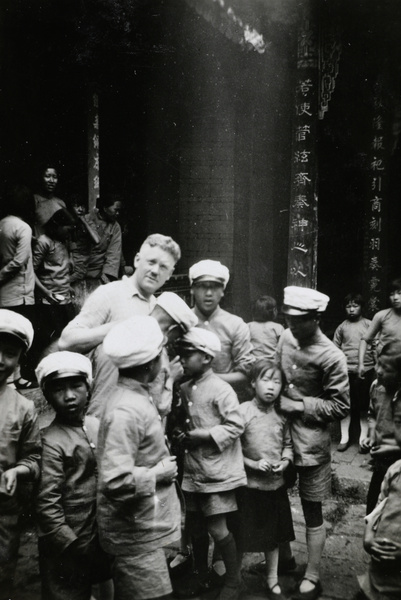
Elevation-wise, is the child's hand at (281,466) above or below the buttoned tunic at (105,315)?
below

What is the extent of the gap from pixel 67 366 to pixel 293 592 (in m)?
2.25

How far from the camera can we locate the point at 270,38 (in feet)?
27.8

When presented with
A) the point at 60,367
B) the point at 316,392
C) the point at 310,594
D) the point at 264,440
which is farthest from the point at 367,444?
the point at 60,367

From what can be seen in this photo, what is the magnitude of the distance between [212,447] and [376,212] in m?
5.27

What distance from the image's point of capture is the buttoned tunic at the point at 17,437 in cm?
299

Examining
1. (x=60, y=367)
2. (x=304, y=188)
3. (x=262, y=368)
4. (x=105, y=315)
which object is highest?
(x=304, y=188)

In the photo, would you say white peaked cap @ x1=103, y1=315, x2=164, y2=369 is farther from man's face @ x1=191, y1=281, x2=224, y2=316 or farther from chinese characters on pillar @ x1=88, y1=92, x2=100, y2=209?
chinese characters on pillar @ x1=88, y1=92, x2=100, y2=209

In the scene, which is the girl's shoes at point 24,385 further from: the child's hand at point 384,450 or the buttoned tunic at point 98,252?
the child's hand at point 384,450

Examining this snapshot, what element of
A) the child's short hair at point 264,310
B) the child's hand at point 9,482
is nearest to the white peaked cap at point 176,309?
Answer: the child's hand at point 9,482

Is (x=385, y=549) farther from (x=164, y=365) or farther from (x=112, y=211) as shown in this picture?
(x=112, y=211)

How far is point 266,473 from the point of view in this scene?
3885 millimetres

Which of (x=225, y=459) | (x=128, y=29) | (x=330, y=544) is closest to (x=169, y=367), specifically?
(x=225, y=459)

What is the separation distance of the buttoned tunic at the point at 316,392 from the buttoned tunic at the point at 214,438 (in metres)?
0.46

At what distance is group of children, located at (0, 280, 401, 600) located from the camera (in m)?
2.84
